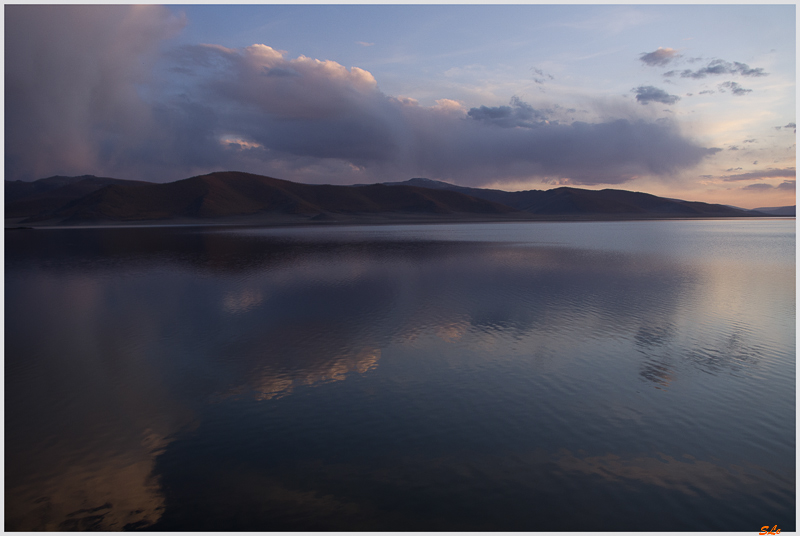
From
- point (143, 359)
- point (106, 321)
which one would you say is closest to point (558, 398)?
point (143, 359)

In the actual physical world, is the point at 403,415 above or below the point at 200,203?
below

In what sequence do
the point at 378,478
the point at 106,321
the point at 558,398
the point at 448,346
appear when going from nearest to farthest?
1. the point at 378,478
2. the point at 558,398
3. the point at 448,346
4. the point at 106,321

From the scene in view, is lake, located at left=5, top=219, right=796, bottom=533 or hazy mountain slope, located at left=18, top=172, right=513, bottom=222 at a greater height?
hazy mountain slope, located at left=18, top=172, right=513, bottom=222

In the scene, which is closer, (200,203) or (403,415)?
(403,415)

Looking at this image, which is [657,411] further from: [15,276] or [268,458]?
[15,276]

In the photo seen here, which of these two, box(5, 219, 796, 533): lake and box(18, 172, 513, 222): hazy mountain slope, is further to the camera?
box(18, 172, 513, 222): hazy mountain slope

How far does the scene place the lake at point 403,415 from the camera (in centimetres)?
589

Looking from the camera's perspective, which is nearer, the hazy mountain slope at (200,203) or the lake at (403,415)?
the lake at (403,415)

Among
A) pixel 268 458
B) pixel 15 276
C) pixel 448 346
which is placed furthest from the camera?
pixel 15 276

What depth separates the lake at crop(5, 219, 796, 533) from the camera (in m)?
5.89

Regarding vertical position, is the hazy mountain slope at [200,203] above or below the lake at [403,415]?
above

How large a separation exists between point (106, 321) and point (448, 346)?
37.2ft

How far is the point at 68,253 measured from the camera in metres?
39.7

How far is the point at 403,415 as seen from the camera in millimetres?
8211
